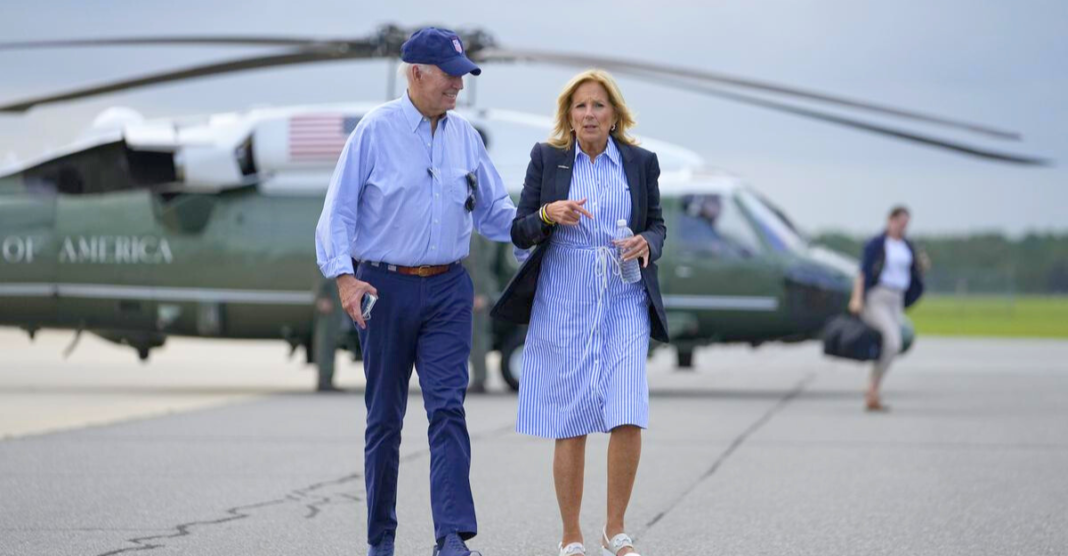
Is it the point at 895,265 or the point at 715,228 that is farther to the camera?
the point at 715,228

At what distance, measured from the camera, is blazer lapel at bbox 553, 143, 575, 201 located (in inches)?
226

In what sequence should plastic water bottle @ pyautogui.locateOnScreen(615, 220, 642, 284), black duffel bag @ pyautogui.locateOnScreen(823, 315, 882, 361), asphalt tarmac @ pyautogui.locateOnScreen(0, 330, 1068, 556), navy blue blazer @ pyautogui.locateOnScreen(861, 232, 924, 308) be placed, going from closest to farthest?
1. plastic water bottle @ pyautogui.locateOnScreen(615, 220, 642, 284)
2. asphalt tarmac @ pyautogui.locateOnScreen(0, 330, 1068, 556)
3. navy blue blazer @ pyautogui.locateOnScreen(861, 232, 924, 308)
4. black duffel bag @ pyautogui.locateOnScreen(823, 315, 882, 361)

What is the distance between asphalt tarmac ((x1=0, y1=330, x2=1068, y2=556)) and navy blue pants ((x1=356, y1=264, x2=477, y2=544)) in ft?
2.34

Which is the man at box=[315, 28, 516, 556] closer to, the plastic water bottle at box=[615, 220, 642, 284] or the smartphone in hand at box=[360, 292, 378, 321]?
the smartphone in hand at box=[360, 292, 378, 321]

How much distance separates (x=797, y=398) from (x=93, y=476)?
30.0ft

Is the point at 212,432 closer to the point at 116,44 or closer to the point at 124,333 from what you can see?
the point at 116,44

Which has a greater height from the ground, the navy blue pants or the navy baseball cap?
the navy baseball cap

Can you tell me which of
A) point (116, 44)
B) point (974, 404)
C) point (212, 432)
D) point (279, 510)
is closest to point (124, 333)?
point (116, 44)

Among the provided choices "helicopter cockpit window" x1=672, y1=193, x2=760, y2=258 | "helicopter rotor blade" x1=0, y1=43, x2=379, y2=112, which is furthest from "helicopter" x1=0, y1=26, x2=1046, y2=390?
"helicopter rotor blade" x1=0, y1=43, x2=379, y2=112

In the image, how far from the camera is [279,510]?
7.48 meters

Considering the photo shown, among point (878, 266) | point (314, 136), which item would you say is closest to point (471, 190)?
point (878, 266)

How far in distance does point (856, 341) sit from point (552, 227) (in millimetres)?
8781

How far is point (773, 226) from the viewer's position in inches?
671

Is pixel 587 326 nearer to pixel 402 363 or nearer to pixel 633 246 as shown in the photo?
pixel 633 246
